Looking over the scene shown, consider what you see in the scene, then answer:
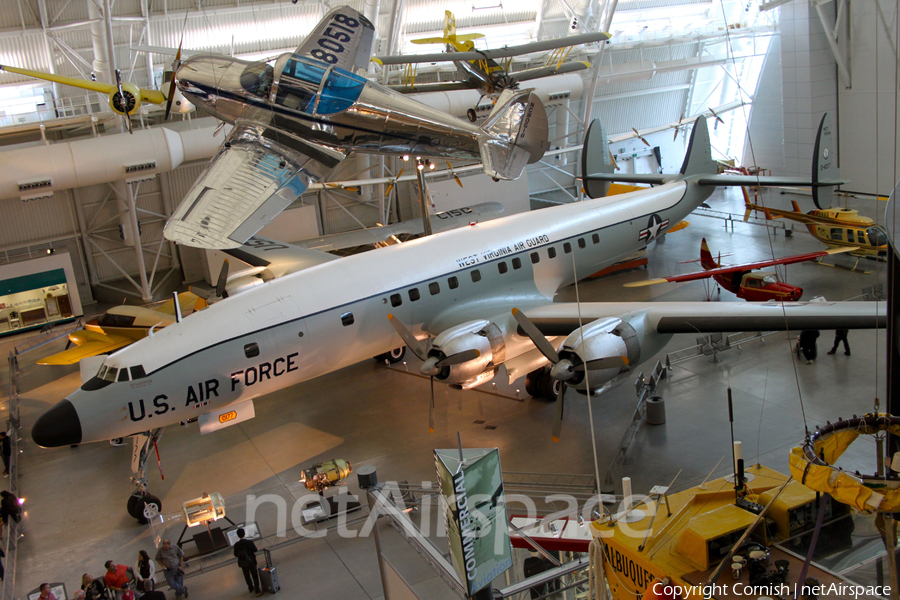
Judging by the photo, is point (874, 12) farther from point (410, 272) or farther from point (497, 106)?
point (410, 272)

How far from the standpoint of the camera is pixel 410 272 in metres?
15.3

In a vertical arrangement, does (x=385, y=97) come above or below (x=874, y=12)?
below

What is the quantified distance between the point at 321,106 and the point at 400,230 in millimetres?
11728

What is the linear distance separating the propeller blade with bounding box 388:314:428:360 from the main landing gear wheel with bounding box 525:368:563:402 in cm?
353

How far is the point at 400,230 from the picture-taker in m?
23.8

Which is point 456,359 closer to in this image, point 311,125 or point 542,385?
point 542,385

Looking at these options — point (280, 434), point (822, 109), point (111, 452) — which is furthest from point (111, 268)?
point (822, 109)

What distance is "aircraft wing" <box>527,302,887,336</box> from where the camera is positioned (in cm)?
1262

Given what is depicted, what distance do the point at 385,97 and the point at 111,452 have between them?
10294 millimetres

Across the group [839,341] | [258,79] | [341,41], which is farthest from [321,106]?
[839,341]

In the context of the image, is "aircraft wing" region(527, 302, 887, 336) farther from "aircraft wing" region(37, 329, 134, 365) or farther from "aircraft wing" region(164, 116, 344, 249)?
"aircraft wing" region(37, 329, 134, 365)

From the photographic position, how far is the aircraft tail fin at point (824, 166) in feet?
63.8

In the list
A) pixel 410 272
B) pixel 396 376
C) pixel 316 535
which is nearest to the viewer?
pixel 316 535

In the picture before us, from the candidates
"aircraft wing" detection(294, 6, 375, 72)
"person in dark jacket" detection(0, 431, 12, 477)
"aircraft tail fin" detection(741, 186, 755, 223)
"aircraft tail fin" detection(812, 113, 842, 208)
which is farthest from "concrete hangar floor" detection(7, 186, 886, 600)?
"aircraft tail fin" detection(741, 186, 755, 223)
